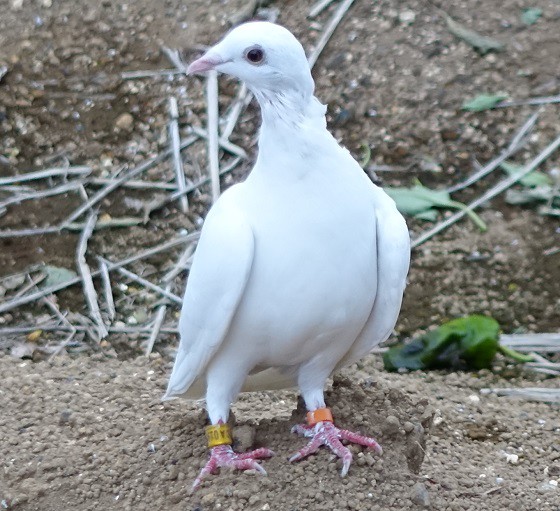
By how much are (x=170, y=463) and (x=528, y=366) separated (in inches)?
89.3

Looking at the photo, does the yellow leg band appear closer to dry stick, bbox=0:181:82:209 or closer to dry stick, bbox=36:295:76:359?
dry stick, bbox=36:295:76:359

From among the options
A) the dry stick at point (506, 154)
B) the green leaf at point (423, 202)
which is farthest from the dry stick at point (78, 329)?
the dry stick at point (506, 154)

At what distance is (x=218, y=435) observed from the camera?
3740mm

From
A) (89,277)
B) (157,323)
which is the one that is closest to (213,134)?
(89,277)

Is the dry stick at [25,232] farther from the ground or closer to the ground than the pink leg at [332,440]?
farther from the ground

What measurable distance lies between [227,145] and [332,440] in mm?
3407

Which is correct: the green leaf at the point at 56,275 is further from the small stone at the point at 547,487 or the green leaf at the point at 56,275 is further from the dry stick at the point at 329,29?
the small stone at the point at 547,487

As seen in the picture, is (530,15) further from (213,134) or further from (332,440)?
(332,440)

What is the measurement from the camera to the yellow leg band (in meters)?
3.74

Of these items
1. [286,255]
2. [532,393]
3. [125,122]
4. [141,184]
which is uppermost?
[125,122]

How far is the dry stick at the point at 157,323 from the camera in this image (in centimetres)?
557

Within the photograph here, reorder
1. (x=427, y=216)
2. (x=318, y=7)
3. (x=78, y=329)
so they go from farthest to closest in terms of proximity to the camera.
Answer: (x=318, y=7)
(x=427, y=216)
(x=78, y=329)

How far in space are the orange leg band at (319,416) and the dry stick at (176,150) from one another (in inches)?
114

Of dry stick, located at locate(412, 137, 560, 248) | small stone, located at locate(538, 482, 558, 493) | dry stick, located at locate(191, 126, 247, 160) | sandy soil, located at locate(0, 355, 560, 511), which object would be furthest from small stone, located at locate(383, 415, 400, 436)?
dry stick, located at locate(191, 126, 247, 160)
